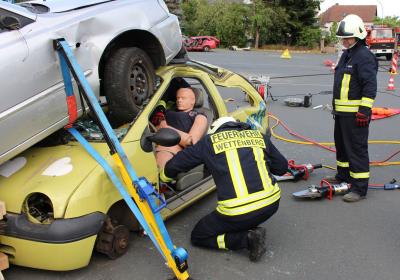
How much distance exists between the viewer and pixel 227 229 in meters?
3.78

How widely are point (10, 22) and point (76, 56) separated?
23.2 inches

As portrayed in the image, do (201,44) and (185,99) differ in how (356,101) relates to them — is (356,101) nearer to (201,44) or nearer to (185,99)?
(185,99)

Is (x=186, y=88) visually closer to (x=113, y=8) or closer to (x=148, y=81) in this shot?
(x=148, y=81)

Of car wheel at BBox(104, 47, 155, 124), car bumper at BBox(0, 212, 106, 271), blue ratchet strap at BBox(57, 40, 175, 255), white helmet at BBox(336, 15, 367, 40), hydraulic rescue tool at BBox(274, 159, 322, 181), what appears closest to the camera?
car bumper at BBox(0, 212, 106, 271)

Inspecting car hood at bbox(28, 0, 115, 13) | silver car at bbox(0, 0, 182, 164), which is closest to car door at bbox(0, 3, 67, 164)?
silver car at bbox(0, 0, 182, 164)

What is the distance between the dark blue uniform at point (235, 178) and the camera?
11.8 feet

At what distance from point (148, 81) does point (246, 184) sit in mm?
1616

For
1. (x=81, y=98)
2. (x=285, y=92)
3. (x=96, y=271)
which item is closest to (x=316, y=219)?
(x=96, y=271)

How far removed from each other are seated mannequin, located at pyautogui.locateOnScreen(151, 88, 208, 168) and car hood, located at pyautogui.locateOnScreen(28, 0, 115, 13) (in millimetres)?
1279

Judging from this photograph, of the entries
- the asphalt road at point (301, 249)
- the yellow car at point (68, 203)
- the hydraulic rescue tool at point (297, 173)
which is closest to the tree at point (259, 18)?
the asphalt road at point (301, 249)

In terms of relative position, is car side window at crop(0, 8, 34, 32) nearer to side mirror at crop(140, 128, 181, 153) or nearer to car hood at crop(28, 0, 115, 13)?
car hood at crop(28, 0, 115, 13)

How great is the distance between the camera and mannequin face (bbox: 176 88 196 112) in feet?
16.4

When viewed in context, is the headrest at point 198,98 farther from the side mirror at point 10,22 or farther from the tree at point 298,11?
the tree at point 298,11

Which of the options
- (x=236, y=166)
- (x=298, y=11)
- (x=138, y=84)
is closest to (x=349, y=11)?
(x=298, y=11)
